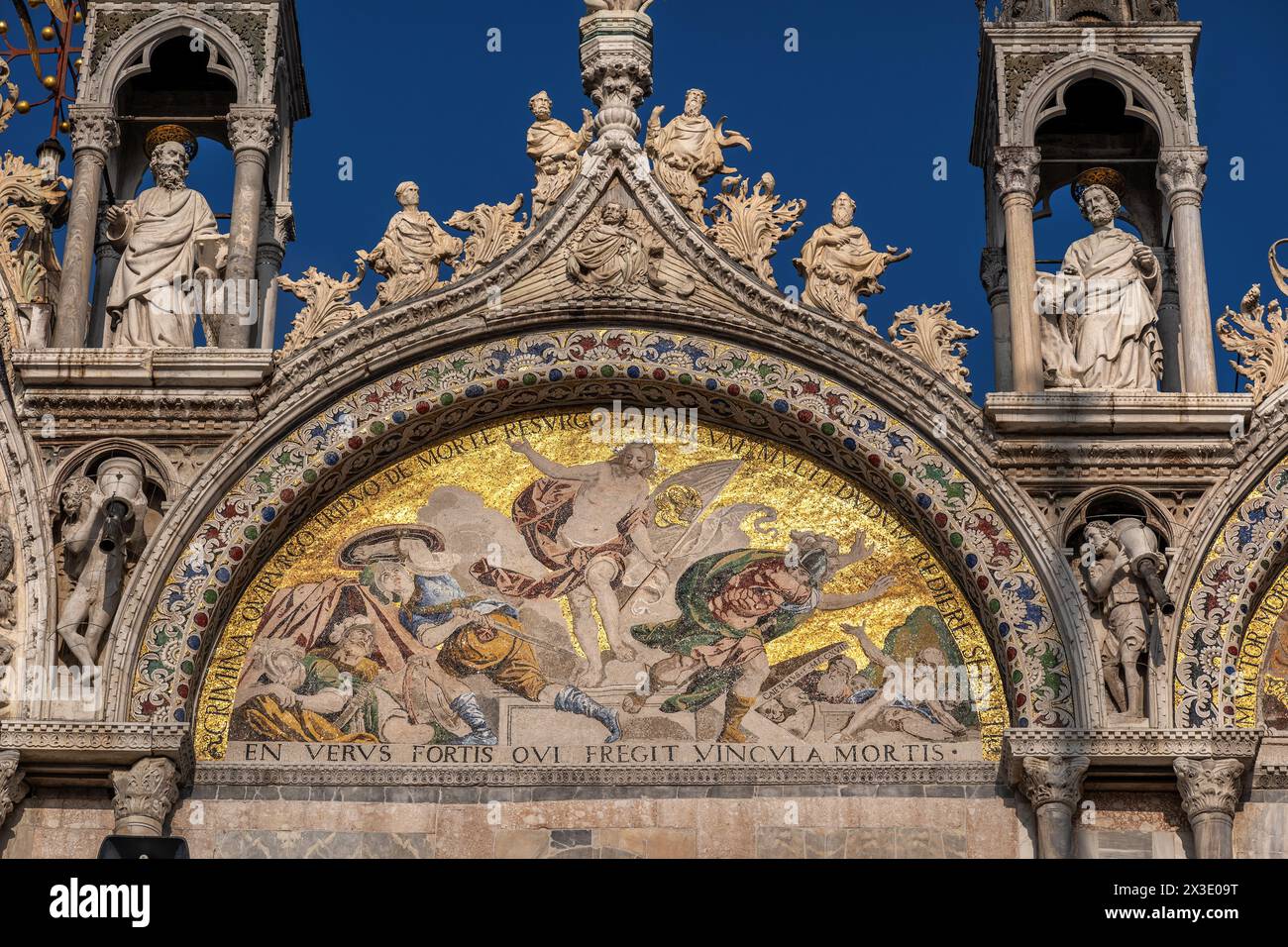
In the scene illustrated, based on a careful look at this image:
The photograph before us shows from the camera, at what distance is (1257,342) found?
20.6 m

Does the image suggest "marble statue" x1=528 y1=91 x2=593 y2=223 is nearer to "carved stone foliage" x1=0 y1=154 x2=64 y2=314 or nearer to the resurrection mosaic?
the resurrection mosaic

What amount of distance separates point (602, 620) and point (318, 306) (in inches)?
108

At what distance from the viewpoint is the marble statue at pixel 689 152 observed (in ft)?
69.6

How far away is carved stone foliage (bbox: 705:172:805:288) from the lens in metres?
21.0

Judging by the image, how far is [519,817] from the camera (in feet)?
64.2

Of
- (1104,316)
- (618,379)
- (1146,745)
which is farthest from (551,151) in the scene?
(1146,745)

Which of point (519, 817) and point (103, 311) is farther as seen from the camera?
point (103, 311)

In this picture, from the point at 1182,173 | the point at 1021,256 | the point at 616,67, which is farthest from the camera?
the point at 616,67

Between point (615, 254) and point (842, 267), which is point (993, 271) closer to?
point (842, 267)

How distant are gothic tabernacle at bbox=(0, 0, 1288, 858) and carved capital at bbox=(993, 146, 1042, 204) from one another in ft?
0.08

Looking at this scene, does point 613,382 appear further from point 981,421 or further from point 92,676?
point 92,676
